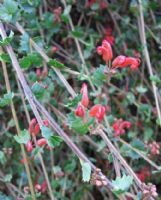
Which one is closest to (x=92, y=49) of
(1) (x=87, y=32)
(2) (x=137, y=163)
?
(1) (x=87, y=32)

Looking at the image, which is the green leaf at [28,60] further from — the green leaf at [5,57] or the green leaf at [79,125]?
the green leaf at [79,125]

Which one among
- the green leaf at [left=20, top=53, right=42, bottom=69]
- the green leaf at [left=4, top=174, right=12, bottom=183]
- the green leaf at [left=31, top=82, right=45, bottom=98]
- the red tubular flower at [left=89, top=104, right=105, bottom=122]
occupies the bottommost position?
the green leaf at [left=4, top=174, right=12, bottom=183]

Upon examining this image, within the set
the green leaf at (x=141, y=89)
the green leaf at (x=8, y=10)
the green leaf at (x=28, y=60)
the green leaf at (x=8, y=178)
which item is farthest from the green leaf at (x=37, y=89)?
the green leaf at (x=141, y=89)

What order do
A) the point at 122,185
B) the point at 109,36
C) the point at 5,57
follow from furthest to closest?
the point at 109,36 < the point at 5,57 < the point at 122,185

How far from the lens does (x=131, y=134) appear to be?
3.90 feet

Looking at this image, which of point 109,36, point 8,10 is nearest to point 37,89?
point 8,10

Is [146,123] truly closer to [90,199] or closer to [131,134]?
[131,134]

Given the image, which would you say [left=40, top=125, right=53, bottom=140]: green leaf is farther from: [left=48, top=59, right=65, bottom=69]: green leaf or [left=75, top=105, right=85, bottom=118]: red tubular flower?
[left=48, top=59, right=65, bottom=69]: green leaf

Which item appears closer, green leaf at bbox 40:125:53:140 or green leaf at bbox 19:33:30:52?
green leaf at bbox 40:125:53:140

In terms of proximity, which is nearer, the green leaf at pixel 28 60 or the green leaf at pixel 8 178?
the green leaf at pixel 28 60

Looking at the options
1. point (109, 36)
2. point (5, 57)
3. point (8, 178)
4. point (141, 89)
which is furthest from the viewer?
point (109, 36)

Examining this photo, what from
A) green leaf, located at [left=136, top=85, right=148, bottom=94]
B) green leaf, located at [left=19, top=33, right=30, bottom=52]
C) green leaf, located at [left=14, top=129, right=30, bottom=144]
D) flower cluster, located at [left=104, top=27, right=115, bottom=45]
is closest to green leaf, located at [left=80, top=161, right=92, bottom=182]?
green leaf, located at [left=14, top=129, right=30, bottom=144]

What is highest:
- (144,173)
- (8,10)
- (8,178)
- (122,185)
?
(8,10)

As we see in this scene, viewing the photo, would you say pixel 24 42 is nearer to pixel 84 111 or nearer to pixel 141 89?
pixel 84 111
